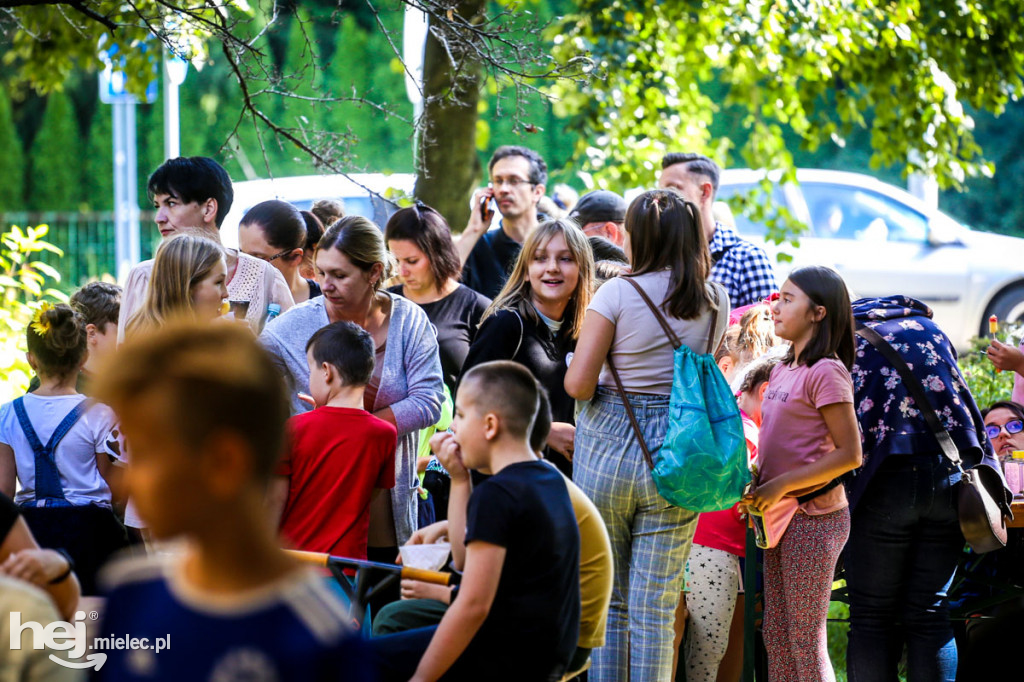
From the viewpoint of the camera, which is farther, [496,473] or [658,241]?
[658,241]

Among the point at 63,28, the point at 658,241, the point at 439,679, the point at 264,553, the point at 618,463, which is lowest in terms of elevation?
the point at 439,679

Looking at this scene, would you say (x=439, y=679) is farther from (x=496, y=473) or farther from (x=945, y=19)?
(x=945, y=19)

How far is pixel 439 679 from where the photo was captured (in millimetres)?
2705

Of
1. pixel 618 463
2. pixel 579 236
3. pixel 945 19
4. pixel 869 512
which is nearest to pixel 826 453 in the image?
pixel 869 512

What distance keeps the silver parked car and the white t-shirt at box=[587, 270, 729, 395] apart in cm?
792

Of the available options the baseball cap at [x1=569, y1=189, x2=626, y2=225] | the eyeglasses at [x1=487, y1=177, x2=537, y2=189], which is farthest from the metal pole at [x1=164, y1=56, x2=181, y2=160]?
the baseball cap at [x1=569, y1=189, x2=626, y2=225]

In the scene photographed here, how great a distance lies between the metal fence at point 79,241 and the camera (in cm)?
1686

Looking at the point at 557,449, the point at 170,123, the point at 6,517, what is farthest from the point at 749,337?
the point at 170,123

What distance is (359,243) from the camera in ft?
12.9

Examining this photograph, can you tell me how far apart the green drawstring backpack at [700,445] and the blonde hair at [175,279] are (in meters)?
1.60

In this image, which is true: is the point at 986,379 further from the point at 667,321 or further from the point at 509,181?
the point at 667,321

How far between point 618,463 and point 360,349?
957mm

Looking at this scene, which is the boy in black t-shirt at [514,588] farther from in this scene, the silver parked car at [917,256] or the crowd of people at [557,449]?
the silver parked car at [917,256]

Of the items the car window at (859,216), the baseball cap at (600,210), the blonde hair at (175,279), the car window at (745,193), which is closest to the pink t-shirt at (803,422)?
the baseball cap at (600,210)
